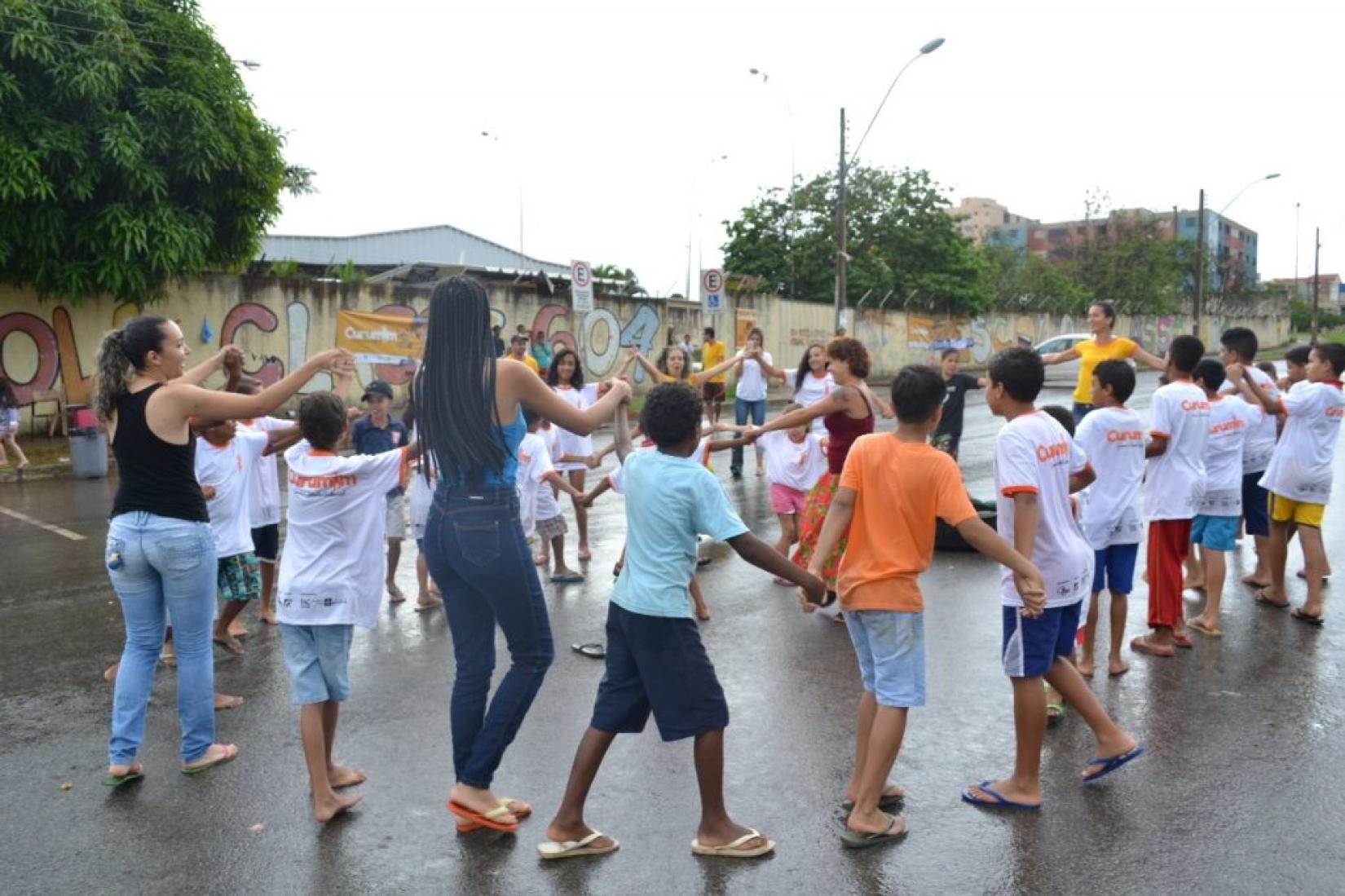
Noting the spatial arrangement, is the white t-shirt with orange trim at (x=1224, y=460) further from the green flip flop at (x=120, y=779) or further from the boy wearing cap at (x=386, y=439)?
the green flip flop at (x=120, y=779)

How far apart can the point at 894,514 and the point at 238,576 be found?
13.0ft

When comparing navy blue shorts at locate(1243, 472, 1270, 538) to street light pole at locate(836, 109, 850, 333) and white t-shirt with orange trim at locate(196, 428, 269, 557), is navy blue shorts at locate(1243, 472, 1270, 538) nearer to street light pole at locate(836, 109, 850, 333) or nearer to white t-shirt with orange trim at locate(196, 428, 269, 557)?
white t-shirt with orange trim at locate(196, 428, 269, 557)

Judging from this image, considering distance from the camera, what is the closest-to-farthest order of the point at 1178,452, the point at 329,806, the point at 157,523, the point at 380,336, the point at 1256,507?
the point at 329,806, the point at 157,523, the point at 1178,452, the point at 1256,507, the point at 380,336

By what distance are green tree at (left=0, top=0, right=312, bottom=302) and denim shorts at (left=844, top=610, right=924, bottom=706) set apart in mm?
15001

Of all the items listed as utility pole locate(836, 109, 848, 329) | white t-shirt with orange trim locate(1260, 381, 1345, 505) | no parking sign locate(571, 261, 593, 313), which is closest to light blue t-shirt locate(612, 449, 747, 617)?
white t-shirt with orange trim locate(1260, 381, 1345, 505)

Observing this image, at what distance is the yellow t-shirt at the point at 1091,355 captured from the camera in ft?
30.7

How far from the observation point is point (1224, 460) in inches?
285

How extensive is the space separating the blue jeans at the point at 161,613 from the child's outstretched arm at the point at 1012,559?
3049 mm

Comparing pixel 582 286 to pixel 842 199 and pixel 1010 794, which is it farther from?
pixel 1010 794

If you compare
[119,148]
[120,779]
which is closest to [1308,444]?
[120,779]

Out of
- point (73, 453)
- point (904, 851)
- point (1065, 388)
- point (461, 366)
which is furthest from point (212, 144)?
point (1065, 388)

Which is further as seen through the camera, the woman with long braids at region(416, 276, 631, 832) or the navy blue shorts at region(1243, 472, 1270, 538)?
the navy blue shorts at region(1243, 472, 1270, 538)

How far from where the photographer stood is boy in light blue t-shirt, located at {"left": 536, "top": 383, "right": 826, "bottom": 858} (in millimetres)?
3943

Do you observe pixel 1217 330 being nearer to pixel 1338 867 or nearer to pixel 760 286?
pixel 760 286
